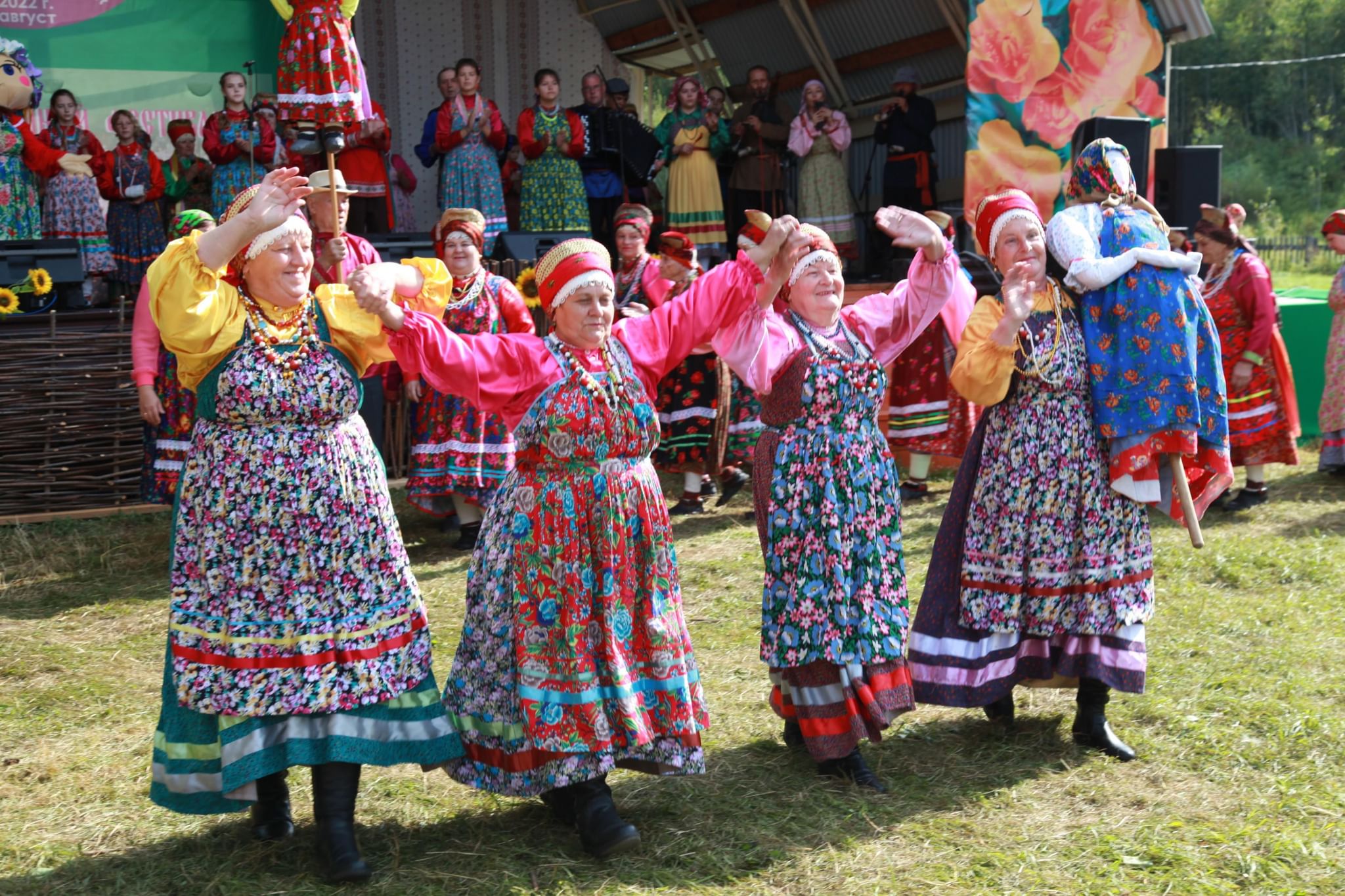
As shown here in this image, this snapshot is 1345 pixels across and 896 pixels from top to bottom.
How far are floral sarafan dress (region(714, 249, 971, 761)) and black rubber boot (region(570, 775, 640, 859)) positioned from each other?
2.20 ft

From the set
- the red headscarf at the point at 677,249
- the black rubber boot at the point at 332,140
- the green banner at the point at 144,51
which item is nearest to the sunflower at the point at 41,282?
the green banner at the point at 144,51

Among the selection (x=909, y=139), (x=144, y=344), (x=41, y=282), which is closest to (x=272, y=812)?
(x=144, y=344)

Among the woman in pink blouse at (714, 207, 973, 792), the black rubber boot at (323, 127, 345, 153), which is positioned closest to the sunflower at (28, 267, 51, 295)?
the black rubber boot at (323, 127, 345, 153)

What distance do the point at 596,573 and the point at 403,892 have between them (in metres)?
0.89

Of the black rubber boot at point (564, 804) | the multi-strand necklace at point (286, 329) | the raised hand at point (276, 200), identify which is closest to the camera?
the raised hand at point (276, 200)

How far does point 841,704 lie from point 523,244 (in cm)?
616

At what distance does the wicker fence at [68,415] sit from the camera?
24.3 ft

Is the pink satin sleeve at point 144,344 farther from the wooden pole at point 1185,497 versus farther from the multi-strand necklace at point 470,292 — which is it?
the wooden pole at point 1185,497

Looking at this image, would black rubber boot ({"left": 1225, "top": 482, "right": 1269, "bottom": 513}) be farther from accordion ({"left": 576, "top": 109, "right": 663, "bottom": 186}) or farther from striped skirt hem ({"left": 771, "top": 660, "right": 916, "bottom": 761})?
accordion ({"left": 576, "top": 109, "right": 663, "bottom": 186})

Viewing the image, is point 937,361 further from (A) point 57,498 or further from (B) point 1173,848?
(A) point 57,498

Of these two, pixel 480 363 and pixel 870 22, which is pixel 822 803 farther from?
pixel 870 22

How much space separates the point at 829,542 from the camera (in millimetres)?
3717

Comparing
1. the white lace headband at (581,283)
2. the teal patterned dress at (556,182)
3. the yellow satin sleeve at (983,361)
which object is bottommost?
the yellow satin sleeve at (983,361)

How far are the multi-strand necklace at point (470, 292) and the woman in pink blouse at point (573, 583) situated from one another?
126 inches
